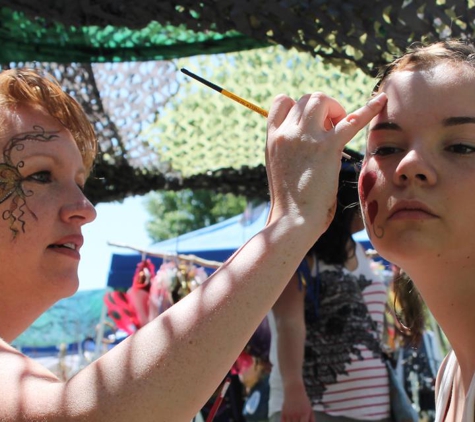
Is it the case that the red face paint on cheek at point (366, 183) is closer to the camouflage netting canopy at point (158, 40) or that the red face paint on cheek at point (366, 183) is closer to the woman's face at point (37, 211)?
the woman's face at point (37, 211)

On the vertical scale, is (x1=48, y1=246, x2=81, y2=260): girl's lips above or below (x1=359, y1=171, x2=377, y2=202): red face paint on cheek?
below

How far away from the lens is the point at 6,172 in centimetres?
132

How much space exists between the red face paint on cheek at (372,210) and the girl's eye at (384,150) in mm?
95

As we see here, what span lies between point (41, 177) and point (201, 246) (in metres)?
5.00

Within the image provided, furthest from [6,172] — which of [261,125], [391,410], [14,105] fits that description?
[261,125]

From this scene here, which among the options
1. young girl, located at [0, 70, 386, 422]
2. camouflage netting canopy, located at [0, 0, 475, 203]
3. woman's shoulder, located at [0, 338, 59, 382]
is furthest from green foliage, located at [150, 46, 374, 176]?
woman's shoulder, located at [0, 338, 59, 382]

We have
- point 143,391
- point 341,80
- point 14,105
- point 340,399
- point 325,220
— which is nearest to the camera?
point 143,391

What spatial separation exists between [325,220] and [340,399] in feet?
5.58

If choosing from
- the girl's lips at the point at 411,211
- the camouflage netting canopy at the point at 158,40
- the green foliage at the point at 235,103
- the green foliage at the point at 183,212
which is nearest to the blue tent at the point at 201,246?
the green foliage at the point at 235,103

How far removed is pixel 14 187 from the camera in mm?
1308

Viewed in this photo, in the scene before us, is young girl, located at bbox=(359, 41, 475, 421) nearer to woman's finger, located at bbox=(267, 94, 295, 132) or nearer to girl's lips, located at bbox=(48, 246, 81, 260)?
woman's finger, located at bbox=(267, 94, 295, 132)

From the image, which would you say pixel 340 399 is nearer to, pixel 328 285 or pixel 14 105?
pixel 328 285

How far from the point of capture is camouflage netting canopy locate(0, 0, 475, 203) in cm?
221

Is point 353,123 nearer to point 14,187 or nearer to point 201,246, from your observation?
point 14,187
